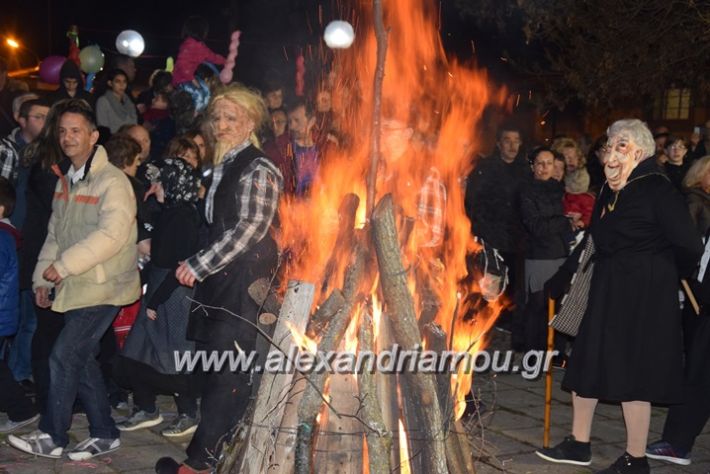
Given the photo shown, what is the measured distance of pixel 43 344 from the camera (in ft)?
21.6

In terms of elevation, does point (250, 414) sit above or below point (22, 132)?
below

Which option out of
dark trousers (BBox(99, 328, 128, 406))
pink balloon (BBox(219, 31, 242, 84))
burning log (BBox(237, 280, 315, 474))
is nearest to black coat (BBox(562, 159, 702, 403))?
burning log (BBox(237, 280, 315, 474))

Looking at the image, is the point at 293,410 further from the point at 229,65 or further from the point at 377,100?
the point at 229,65

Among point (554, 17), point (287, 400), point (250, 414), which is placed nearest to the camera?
point (287, 400)

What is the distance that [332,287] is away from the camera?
453 cm

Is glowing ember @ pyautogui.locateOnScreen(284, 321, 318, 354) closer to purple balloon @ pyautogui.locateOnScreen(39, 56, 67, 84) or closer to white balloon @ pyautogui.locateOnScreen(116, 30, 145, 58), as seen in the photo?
purple balloon @ pyautogui.locateOnScreen(39, 56, 67, 84)

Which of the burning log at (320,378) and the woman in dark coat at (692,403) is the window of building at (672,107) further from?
the burning log at (320,378)

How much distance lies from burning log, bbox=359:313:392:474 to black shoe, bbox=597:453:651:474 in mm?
2378

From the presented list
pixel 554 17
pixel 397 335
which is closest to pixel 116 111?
pixel 397 335

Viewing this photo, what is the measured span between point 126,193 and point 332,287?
6.94 feet

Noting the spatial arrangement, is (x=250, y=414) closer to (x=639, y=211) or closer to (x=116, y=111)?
(x=639, y=211)

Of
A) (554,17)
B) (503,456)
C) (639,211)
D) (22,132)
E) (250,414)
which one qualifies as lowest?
(503,456)

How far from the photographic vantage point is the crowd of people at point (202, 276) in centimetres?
543

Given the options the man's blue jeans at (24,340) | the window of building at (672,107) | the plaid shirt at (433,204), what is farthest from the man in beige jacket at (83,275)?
the window of building at (672,107)
